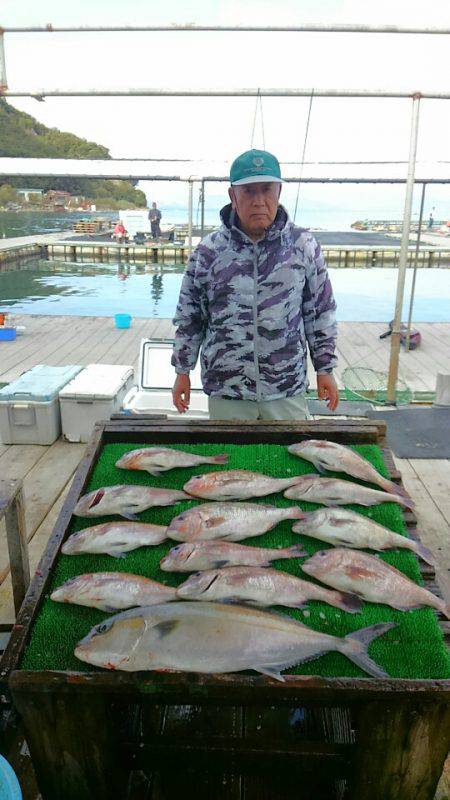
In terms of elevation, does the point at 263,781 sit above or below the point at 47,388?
below

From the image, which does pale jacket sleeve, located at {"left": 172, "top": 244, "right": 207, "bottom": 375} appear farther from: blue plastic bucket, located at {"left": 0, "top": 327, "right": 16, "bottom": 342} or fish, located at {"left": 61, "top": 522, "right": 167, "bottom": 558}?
blue plastic bucket, located at {"left": 0, "top": 327, "right": 16, "bottom": 342}

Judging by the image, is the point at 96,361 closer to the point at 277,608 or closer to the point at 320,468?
the point at 320,468

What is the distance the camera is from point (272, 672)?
1.29 meters

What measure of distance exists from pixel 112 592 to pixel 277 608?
0.48m

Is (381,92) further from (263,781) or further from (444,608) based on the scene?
(263,781)

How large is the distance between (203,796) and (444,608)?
100 cm

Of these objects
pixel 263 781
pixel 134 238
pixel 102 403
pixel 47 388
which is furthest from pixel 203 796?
pixel 134 238

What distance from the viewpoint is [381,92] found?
15.5 feet

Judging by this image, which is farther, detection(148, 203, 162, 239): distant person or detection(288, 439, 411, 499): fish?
detection(148, 203, 162, 239): distant person

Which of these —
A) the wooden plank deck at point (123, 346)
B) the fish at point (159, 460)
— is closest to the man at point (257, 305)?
the fish at point (159, 460)

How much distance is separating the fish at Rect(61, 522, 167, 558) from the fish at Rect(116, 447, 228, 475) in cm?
37

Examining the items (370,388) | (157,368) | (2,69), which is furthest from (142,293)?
(157,368)

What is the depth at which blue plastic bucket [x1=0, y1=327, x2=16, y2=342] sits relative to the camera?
30.3 ft

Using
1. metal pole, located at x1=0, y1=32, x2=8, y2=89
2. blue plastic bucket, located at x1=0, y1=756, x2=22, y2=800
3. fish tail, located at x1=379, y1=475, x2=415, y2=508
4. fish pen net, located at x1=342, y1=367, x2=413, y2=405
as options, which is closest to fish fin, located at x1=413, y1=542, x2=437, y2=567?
fish tail, located at x1=379, y1=475, x2=415, y2=508
